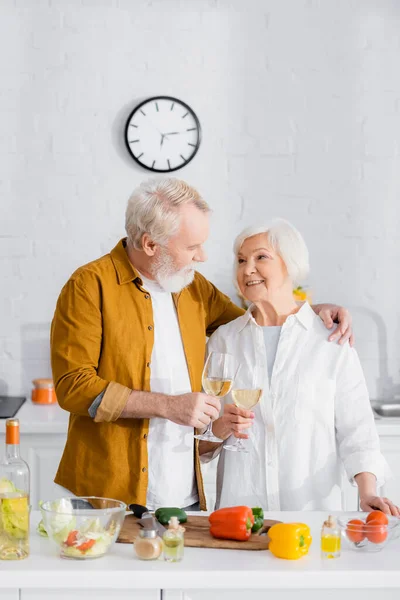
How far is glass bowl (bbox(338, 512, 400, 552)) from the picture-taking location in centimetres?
172

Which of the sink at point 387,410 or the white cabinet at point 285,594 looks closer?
the white cabinet at point 285,594

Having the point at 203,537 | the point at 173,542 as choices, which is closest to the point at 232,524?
the point at 203,537

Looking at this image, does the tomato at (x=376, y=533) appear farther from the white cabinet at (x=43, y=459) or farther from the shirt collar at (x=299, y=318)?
the white cabinet at (x=43, y=459)

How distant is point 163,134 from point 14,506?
2559 mm

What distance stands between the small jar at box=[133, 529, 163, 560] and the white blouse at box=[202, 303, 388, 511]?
0.64m

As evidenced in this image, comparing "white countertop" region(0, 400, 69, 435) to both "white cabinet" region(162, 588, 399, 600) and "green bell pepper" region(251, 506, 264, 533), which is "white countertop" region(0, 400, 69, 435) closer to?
"green bell pepper" region(251, 506, 264, 533)

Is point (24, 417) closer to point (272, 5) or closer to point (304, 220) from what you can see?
point (304, 220)

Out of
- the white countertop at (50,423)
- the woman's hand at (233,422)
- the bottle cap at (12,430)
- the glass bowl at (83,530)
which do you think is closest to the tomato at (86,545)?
the glass bowl at (83,530)

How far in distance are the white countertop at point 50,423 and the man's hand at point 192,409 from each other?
4.23ft

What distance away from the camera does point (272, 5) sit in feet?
12.9

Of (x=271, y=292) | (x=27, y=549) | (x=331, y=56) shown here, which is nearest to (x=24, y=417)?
(x=271, y=292)

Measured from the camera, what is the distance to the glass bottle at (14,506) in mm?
1650

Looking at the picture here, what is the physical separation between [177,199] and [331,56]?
2.00 m

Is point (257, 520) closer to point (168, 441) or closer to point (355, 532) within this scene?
point (355, 532)
